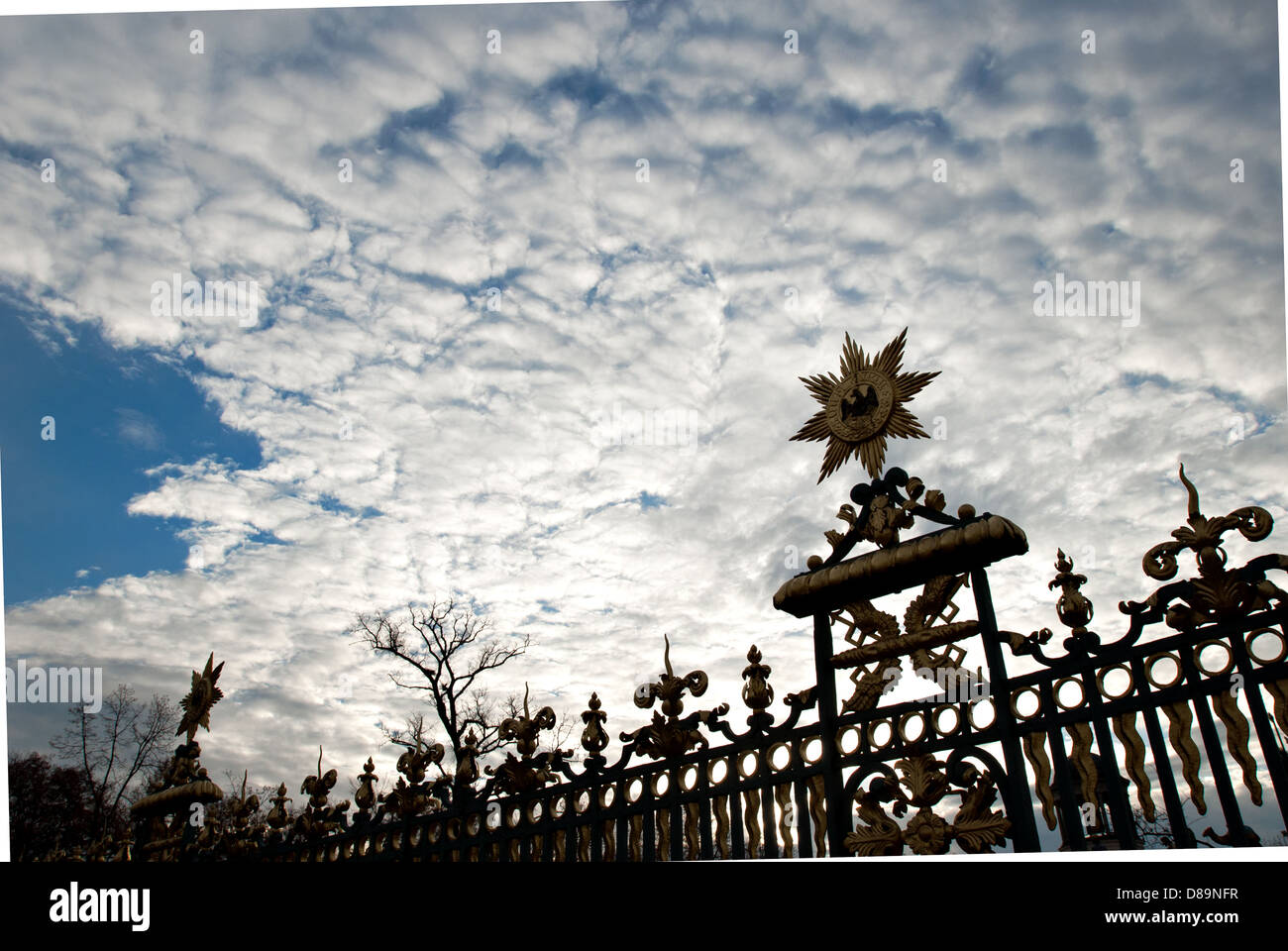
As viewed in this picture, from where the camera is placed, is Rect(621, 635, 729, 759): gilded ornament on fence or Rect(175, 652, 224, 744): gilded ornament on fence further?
Rect(175, 652, 224, 744): gilded ornament on fence

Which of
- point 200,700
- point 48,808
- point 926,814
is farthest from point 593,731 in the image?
point 48,808

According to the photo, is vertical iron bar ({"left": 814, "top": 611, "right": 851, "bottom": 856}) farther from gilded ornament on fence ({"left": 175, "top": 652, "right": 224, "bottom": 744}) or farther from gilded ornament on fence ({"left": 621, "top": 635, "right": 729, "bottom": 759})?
gilded ornament on fence ({"left": 175, "top": 652, "right": 224, "bottom": 744})

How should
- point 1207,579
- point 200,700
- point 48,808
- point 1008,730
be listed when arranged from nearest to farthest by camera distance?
1. point 1207,579
2. point 1008,730
3. point 200,700
4. point 48,808

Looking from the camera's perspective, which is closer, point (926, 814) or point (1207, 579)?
point (1207, 579)

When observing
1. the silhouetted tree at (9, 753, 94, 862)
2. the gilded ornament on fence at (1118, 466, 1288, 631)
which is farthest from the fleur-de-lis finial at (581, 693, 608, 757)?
the silhouetted tree at (9, 753, 94, 862)

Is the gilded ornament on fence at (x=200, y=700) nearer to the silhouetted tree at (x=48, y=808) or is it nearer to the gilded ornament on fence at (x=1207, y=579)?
the gilded ornament on fence at (x=1207, y=579)

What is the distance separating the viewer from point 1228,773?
13.8ft

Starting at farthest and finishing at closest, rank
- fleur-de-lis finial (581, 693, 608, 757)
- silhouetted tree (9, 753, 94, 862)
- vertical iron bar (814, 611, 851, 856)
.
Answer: silhouetted tree (9, 753, 94, 862), fleur-de-lis finial (581, 693, 608, 757), vertical iron bar (814, 611, 851, 856)

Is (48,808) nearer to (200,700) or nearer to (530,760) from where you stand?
(200,700)

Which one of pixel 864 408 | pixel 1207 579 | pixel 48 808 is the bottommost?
pixel 48 808

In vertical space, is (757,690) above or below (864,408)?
below

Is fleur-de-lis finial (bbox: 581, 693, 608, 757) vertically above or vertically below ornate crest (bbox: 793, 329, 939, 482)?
below

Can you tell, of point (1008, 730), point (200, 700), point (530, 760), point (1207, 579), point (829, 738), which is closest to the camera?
point (1207, 579)
